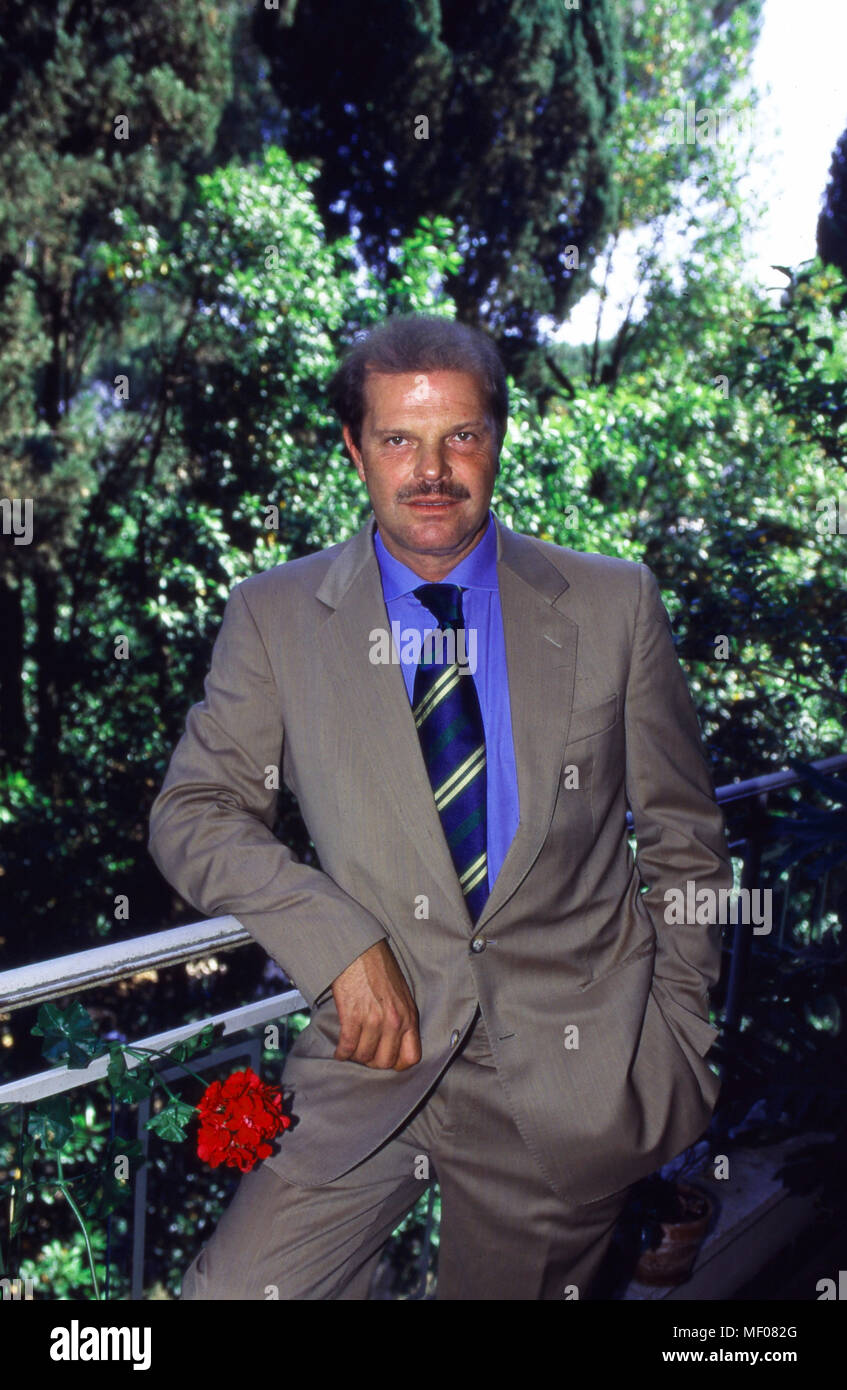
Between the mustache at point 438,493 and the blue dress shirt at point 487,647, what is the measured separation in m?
0.12

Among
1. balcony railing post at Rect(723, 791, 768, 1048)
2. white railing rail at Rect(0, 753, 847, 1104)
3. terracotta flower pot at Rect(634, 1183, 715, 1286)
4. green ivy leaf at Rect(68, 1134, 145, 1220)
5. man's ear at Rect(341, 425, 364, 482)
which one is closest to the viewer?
white railing rail at Rect(0, 753, 847, 1104)

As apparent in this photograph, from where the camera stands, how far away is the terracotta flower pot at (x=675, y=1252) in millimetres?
2541

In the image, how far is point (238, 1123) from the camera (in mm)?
1521

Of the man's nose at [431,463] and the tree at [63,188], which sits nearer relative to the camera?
the man's nose at [431,463]

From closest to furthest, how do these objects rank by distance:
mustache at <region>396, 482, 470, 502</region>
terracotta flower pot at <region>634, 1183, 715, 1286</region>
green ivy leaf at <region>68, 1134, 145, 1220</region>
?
green ivy leaf at <region>68, 1134, 145, 1220</region>, mustache at <region>396, 482, 470, 502</region>, terracotta flower pot at <region>634, 1183, 715, 1286</region>

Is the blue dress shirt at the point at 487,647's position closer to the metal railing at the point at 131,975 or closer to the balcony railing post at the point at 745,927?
the metal railing at the point at 131,975

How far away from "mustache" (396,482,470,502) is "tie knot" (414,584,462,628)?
5.9 inches

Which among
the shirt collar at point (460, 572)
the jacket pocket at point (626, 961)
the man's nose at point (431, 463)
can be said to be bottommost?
the jacket pocket at point (626, 961)

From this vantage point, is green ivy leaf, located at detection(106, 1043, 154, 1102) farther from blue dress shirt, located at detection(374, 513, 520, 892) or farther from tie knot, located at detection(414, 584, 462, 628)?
tie knot, located at detection(414, 584, 462, 628)

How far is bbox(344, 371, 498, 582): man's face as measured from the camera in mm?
1713

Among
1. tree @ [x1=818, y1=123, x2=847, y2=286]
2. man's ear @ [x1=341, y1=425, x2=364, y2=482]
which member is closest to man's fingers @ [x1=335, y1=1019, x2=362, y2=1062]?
man's ear @ [x1=341, y1=425, x2=364, y2=482]

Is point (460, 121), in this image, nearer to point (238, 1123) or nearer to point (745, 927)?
point (745, 927)

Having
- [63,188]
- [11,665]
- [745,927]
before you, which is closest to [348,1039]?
[745,927]

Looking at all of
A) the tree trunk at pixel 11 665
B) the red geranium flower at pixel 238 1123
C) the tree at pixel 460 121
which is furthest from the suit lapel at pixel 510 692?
the tree at pixel 460 121
